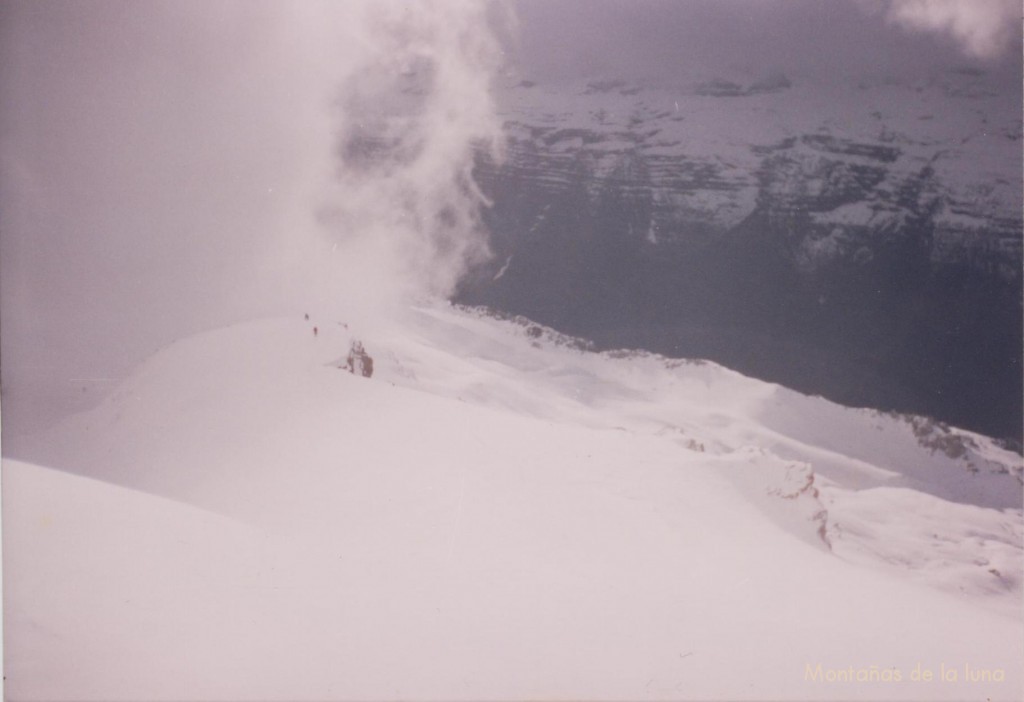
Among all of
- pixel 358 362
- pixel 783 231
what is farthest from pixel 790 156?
pixel 358 362

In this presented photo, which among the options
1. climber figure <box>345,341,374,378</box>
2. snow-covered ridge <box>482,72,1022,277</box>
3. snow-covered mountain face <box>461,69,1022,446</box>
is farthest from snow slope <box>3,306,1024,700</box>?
snow-covered ridge <box>482,72,1022,277</box>

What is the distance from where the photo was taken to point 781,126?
2423cm

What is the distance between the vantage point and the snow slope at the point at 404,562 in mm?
3262

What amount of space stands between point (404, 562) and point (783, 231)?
24.9 m

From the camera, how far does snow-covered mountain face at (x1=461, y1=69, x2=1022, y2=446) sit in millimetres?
20578

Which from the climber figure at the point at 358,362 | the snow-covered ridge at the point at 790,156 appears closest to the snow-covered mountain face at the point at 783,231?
the snow-covered ridge at the point at 790,156

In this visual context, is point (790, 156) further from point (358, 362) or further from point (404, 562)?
point (404, 562)

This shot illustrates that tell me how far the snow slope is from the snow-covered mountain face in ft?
48.4

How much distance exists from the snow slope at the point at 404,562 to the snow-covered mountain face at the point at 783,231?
1475cm

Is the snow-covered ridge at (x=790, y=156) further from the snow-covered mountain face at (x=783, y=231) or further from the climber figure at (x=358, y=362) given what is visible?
the climber figure at (x=358, y=362)

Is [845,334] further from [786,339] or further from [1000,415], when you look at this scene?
[1000,415]

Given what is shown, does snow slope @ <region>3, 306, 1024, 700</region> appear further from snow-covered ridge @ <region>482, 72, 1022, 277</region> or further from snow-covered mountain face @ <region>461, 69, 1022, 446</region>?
snow-covered ridge @ <region>482, 72, 1022, 277</region>

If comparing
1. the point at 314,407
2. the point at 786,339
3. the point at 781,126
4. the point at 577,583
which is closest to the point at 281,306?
the point at 314,407

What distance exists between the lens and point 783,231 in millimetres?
25828
